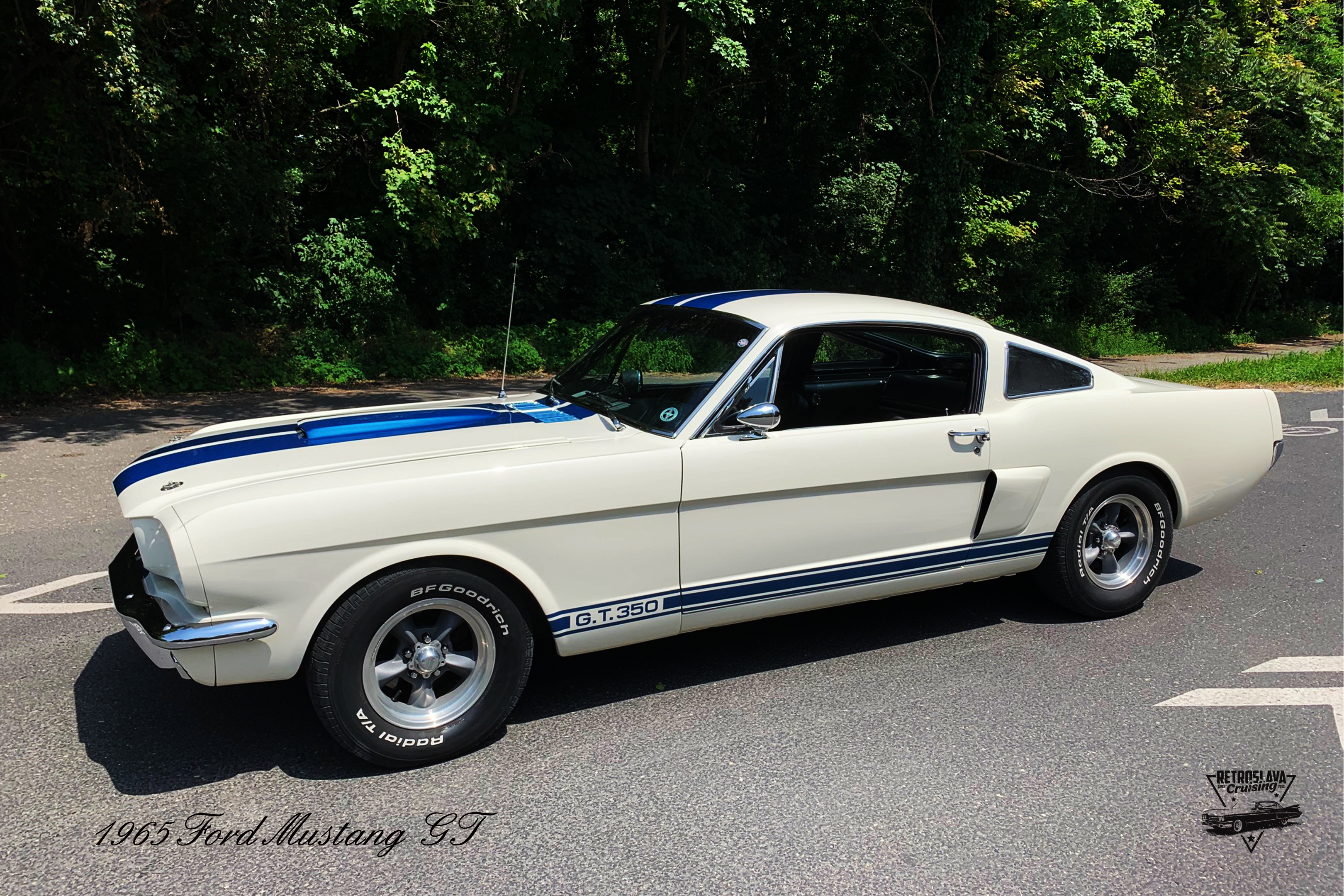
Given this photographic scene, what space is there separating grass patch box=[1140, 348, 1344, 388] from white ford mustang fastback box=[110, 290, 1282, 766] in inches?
406

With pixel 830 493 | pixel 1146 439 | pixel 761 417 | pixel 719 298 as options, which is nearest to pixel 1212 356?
pixel 1146 439

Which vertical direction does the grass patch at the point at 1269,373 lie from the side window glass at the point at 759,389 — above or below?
below

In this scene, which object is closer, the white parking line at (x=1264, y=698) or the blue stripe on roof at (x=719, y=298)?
the white parking line at (x=1264, y=698)

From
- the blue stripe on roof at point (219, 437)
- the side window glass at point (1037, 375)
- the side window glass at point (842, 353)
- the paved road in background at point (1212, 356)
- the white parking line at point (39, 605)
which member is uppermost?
the side window glass at point (842, 353)

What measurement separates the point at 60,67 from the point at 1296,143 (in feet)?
78.6

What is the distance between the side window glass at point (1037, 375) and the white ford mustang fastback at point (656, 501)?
0.6 inches

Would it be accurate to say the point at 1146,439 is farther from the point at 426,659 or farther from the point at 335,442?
the point at 335,442

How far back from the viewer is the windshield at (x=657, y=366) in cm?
402

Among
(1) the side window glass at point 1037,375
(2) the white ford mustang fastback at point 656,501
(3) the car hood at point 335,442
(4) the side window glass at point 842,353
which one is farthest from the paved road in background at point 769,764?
(4) the side window glass at point 842,353

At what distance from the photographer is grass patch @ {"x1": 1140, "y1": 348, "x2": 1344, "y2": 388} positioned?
1456cm

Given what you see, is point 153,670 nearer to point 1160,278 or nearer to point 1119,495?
point 1119,495

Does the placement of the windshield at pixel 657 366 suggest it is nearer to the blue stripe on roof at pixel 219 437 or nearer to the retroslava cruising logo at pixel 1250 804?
the blue stripe on roof at pixel 219 437

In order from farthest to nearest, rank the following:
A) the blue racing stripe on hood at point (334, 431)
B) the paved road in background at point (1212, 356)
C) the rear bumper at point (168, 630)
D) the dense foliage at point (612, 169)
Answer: the paved road in background at point (1212, 356)
the dense foliage at point (612, 169)
the blue racing stripe on hood at point (334, 431)
the rear bumper at point (168, 630)

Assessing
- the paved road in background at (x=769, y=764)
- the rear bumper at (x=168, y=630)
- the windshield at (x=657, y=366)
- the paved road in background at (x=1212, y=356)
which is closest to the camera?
the paved road in background at (x=769, y=764)
